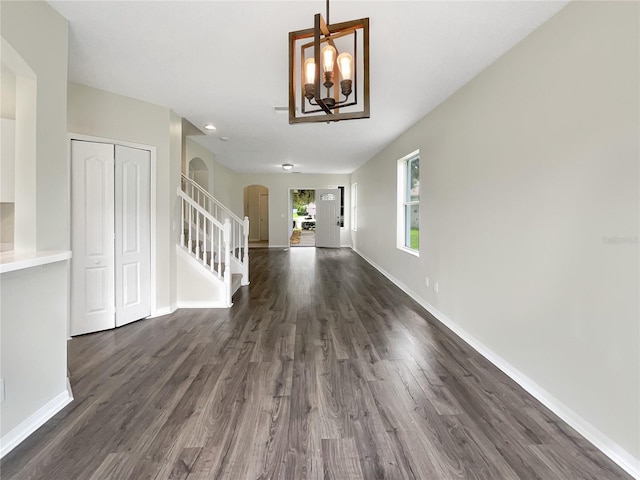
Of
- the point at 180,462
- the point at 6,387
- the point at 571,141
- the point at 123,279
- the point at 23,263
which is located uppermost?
the point at 571,141

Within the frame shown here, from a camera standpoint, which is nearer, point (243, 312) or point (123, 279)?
point (123, 279)

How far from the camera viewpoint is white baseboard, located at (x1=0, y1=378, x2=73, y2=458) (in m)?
1.66

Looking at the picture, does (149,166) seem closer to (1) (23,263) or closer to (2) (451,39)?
(1) (23,263)

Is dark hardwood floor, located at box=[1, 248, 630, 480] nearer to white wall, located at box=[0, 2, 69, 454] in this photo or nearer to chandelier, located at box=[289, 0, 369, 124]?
white wall, located at box=[0, 2, 69, 454]

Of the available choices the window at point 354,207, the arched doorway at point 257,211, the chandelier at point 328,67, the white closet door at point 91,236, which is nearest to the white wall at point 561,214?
the chandelier at point 328,67

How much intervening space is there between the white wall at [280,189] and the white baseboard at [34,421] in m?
8.71

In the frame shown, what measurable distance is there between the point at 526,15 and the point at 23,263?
337 cm

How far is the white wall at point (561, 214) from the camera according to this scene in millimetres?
1640

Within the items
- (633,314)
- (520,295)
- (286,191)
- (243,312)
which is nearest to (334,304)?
(243,312)

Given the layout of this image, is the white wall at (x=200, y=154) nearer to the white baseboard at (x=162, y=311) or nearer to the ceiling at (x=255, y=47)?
the ceiling at (x=255, y=47)

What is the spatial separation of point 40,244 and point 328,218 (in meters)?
9.29

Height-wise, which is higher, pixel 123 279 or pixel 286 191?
pixel 286 191

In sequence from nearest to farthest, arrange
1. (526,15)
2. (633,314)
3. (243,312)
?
(633,314) → (526,15) → (243,312)

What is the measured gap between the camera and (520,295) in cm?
243
